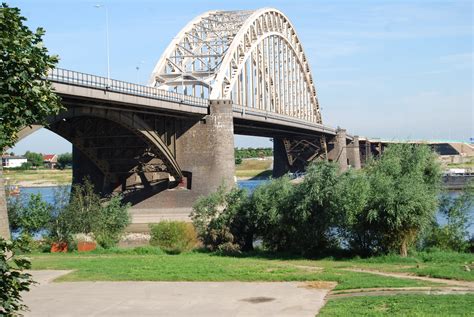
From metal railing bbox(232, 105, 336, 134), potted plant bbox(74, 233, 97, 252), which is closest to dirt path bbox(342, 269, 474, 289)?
potted plant bbox(74, 233, 97, 252)

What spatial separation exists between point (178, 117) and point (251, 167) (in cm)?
11648

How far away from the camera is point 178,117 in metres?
66.5

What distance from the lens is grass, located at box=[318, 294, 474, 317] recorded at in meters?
17.2

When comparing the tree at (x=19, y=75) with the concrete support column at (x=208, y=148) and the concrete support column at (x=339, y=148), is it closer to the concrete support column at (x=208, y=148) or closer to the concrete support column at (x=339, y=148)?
the concrete support column at (x=208, y=148)

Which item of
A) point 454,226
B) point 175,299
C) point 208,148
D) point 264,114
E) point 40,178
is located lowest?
point 175,299

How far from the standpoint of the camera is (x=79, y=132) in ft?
202

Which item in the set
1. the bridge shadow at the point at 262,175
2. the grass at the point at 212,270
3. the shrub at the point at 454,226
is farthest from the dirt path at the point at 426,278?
the bridge shadow at the point at 262,175

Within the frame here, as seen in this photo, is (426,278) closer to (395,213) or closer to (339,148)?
(395,213)

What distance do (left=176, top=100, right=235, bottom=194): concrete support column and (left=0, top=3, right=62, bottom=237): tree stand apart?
5872 cm

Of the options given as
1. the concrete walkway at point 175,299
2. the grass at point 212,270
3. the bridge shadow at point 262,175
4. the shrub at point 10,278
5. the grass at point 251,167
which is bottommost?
the concrete walkway at point 175,299

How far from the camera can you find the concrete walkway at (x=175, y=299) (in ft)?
64.4

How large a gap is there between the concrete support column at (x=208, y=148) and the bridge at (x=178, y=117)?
92 millimetres

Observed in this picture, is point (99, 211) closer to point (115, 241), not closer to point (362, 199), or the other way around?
point (115, 241)

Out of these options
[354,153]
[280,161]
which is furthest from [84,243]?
[354,153]
